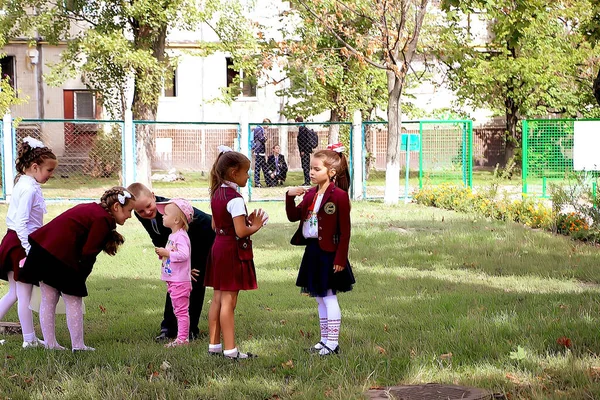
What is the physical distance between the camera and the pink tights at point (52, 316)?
6.65 m

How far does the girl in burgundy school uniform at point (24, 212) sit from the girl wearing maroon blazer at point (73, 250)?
0.34 meters

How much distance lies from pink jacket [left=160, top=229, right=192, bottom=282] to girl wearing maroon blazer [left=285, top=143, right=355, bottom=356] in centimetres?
86

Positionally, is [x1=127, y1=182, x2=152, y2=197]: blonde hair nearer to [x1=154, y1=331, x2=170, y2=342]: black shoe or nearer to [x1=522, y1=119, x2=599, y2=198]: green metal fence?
[x1=154, y1=331, x2=170, y2=342]: black shoe

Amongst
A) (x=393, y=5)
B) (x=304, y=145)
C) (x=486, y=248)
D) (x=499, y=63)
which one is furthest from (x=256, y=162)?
(x=486, y=248)

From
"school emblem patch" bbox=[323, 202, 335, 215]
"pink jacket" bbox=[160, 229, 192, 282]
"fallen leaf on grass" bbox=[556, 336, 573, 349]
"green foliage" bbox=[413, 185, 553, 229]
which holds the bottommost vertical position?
"fallen leaf on grass" bbox=[556, 336, 573, 349]

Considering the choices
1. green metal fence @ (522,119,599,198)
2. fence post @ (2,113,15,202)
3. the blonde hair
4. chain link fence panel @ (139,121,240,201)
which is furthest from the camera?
chain link fence panel @ (139,121,240,201)

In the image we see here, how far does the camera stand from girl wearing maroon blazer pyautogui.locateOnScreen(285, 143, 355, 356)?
6375mm

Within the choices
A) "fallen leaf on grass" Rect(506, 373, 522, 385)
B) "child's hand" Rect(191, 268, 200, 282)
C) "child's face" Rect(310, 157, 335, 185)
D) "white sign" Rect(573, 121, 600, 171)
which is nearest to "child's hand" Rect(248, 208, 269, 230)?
"child's face" Rect(310, 157, 335, 185)

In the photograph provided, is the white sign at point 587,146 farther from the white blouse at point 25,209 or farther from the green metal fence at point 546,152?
the white blouse at point 25,209

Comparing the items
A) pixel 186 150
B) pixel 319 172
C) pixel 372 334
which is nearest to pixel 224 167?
pixel 319 172

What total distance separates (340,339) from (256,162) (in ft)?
61.0

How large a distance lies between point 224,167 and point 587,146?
12050 mm

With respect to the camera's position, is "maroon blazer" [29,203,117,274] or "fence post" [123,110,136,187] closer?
"maroon blazer" [29,203,117,274]

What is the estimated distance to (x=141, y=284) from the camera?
10047 mm
